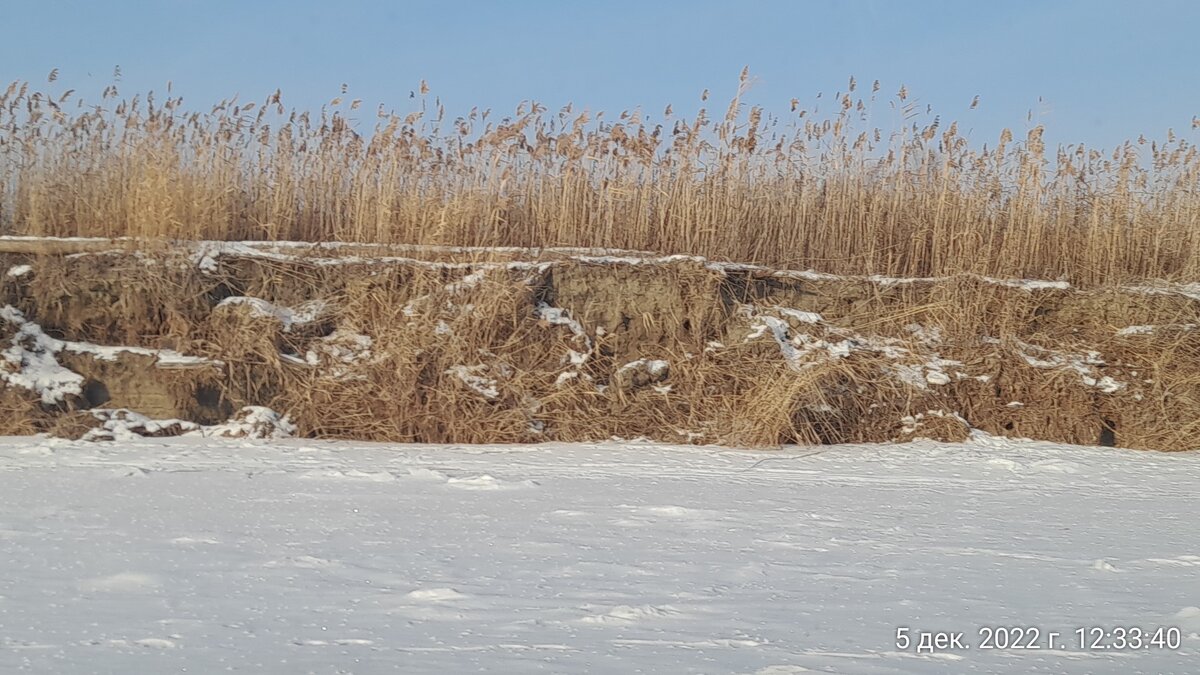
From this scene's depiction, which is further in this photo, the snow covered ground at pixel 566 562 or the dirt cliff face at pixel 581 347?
the dirt cliff face at pixel 581 347

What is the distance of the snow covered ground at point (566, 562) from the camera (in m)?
2.53

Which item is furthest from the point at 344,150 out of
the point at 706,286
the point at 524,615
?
the point at 524,615

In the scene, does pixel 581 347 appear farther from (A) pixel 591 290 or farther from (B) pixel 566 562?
(B) pixel 566 562

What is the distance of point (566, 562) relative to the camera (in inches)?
131

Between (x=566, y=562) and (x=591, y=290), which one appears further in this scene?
A: (x=591, y=290)

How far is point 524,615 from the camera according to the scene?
9.15 ft

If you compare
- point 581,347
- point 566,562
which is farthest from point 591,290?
point 566,562

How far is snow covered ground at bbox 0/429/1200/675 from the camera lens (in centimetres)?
253

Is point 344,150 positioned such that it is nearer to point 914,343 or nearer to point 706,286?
point 706,286

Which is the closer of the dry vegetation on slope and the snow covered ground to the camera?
the snow covered ground

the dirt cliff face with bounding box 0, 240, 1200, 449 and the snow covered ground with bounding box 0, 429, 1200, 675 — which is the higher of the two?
the dirt cliff face with bounding box 0, 240, 1200, 449

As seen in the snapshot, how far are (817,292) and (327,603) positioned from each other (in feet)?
15.8

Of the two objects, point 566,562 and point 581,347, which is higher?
point 581,347

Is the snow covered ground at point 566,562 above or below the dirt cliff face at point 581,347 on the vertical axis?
below
